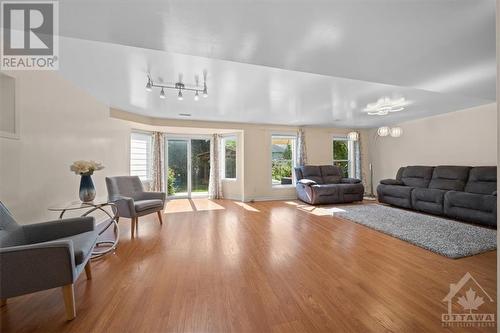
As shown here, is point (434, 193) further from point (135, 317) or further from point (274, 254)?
point (135, 317)

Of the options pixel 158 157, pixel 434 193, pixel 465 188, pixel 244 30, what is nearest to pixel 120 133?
pixel 158 157

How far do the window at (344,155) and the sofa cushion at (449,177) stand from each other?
2.46 m

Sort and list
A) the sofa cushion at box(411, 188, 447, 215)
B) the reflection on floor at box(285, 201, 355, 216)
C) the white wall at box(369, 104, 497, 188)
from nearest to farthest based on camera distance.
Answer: the sofa cushion at box(411, 188, 447, 215), the white wall at box(369, 104, 497, 188), the reflection on floor at box(285, 201, 355, 216)

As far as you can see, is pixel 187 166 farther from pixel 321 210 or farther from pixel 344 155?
pixel 344 155

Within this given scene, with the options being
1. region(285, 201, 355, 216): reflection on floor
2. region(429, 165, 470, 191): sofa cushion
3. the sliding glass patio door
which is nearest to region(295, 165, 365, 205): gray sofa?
region(285, 201, 355, 216): reflection on floor

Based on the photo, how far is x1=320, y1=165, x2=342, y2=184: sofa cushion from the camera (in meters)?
5.94

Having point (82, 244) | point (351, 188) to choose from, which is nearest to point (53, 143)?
point (82, 244)

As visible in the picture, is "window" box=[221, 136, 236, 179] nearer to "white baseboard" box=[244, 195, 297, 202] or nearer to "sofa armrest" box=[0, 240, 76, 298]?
"white baseboard" box=[244, 195, 297, 202]

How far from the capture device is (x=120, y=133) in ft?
14.7

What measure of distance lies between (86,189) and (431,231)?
492 centimetres

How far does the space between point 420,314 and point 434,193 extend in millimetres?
3670

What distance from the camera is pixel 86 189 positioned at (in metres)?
2.44

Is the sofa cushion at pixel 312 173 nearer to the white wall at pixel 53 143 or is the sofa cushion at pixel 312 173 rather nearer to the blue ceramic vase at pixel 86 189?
the white wall at pixel 53 143

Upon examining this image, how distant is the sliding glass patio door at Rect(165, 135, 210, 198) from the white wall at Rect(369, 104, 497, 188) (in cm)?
580
